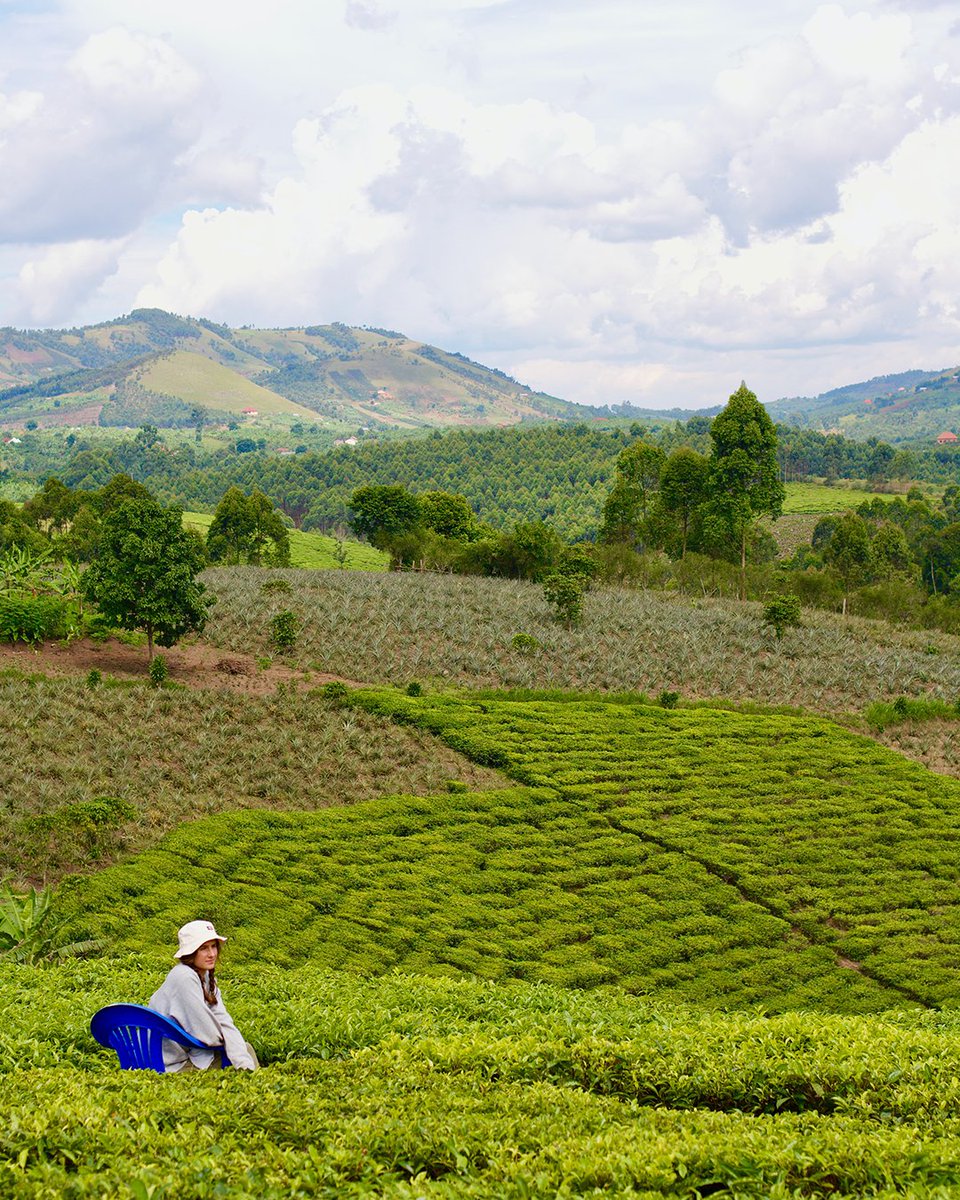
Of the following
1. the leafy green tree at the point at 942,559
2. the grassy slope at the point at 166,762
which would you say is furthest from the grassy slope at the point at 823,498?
the grassy slope at the point at 166,762

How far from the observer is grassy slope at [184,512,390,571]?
108781 millimetres

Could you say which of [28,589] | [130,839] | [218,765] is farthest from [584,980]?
[28,589]

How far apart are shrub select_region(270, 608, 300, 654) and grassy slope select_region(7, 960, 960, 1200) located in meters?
25.7

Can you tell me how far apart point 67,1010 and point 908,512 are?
341ft

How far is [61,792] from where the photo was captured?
74.7 ft

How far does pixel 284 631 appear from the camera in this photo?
35.8m

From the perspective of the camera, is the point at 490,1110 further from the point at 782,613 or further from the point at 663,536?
the point at 663,536

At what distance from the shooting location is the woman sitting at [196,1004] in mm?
7867

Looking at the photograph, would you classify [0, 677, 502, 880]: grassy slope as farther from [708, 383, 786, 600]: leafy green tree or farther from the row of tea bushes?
[708, 383, 786, 600]: leafy green tree

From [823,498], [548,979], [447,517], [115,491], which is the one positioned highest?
[115,491]

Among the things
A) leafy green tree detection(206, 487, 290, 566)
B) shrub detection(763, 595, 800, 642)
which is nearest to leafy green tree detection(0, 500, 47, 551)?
leafy green tree detection(206, 487, 290, 566)

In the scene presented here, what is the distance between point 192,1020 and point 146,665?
26981 millimetres

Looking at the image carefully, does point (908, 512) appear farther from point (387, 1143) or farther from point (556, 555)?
point (387, 1143)

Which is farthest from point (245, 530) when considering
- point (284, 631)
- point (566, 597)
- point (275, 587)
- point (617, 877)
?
point (617, 877)
